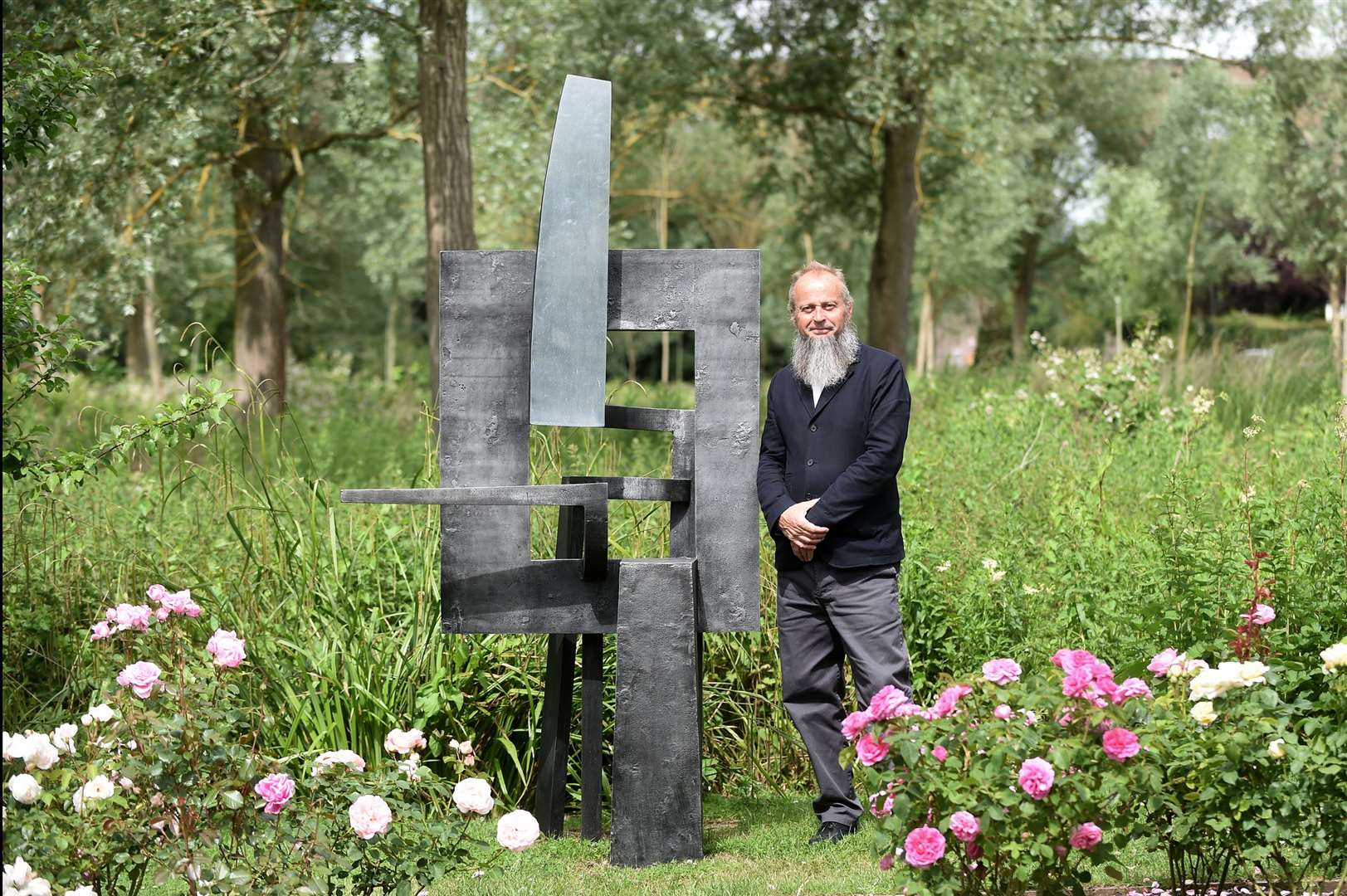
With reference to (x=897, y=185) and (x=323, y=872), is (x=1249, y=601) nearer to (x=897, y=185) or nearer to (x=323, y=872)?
(x=323, y=872)

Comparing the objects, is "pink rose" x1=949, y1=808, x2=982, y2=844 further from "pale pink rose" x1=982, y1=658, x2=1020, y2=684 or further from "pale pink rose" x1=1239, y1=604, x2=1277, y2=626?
"pale pink rose" x1=1239, y1=604, x2=1277, y2=626

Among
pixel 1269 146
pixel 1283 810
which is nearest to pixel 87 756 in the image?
pixel 1283 810

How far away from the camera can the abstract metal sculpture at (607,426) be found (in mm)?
4070

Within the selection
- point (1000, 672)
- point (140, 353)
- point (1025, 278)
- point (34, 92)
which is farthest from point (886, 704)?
point (1025, 278)

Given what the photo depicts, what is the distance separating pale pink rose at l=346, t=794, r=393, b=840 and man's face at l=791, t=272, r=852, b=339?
2107 mm

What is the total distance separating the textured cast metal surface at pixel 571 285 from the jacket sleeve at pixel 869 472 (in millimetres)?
744

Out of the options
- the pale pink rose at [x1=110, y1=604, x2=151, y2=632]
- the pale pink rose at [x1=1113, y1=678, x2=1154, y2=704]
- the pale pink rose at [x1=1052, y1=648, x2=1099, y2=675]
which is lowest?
the pale pink rose at [x1=1113, y1=678, x2=1154, y2=704]

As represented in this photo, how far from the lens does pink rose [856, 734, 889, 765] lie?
2.99m

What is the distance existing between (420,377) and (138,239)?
8665 mm

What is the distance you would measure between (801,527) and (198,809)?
6.36ft

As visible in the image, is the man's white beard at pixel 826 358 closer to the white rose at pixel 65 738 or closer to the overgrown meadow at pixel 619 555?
the overgrown meadow at pixel 619 555

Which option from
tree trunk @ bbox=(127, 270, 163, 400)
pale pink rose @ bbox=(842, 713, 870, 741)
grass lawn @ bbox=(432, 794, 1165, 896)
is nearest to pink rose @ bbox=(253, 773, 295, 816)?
grass lawn @ bbox=(432, 794, 1165, 896)

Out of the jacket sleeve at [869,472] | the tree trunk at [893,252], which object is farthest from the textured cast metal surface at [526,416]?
the tree trunk at [893,252]

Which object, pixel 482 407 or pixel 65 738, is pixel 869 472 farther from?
pixel 65 738
